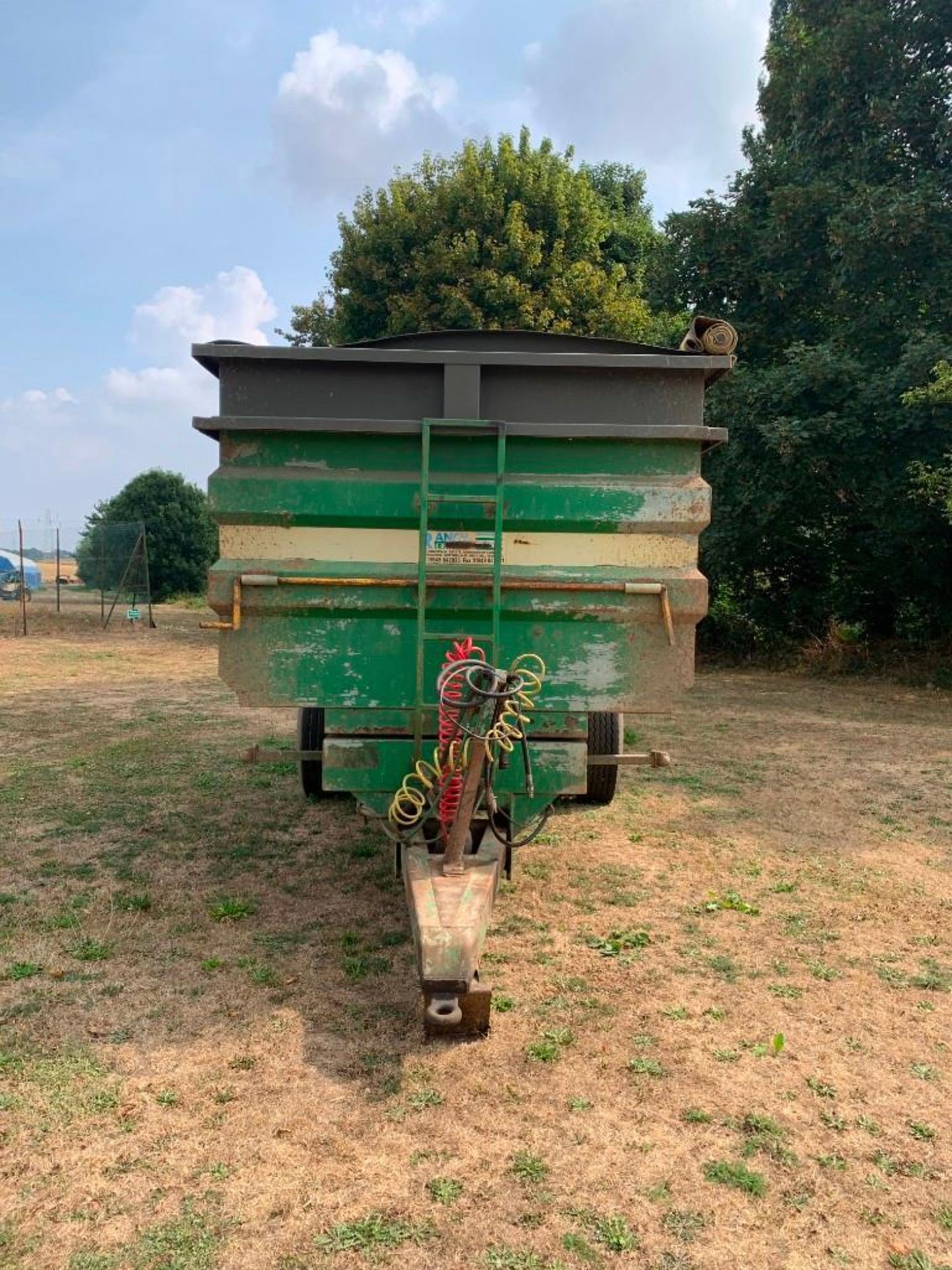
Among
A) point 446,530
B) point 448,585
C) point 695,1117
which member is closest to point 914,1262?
point 695,1117

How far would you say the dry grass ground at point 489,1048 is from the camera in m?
2.27

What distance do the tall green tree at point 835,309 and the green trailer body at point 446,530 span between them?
8006mm

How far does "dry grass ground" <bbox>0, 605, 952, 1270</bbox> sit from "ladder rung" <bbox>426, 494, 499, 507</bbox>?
70.6 inches

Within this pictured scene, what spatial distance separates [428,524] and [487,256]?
13887 millimetres

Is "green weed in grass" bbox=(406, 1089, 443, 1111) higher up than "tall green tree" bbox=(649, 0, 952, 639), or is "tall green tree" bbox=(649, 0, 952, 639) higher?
"tall green tree" bbox=(649, 0, 952, 639)

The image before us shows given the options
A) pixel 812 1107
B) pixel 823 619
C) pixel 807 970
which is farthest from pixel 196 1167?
pixel 823 619

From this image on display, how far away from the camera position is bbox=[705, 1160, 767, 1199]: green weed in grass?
2424mm

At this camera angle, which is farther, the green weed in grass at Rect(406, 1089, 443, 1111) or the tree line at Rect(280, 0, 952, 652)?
the tree line at Rect(280, 0, 952, 652)

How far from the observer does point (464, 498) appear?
3.80 meters

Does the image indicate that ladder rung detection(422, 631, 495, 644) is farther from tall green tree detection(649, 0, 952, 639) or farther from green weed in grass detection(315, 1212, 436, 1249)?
tall green tree detection(649, 0, 952, 639)

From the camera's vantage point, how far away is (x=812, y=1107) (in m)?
2.80

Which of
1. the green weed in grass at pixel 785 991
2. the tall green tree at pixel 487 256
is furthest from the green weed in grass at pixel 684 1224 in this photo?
the tall green tree at pixel 487 256

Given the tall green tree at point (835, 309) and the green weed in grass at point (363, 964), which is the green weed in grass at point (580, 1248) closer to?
the green weed in grass at point (363, 964)

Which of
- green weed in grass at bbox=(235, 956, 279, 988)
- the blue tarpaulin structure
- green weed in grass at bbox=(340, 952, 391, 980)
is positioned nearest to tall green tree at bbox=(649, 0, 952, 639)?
green weed in grass at bbox=(340, 952, 391, 980)
